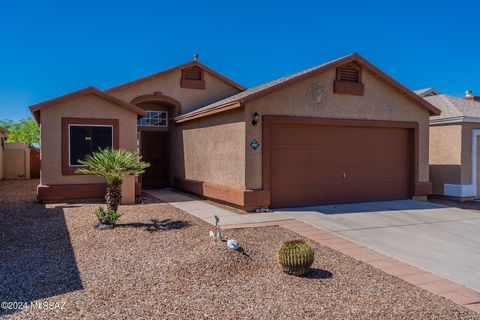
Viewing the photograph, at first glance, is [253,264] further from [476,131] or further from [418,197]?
[476,131]

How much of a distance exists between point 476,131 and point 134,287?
13.3 m

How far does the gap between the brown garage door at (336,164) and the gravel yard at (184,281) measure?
338 centimetres

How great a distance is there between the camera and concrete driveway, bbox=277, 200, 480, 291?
6.71 m

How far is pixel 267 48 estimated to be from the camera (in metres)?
26.5

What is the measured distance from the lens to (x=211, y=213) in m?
10.8

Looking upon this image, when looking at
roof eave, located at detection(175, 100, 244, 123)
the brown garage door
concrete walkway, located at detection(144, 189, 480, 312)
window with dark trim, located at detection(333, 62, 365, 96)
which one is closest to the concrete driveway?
concrete walkway, located at detection(144, 189, 480, 312)

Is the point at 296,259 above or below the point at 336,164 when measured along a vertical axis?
below

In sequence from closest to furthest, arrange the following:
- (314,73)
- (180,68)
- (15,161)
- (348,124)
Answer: (314,73) → (348,124) → (180,68) → (15,161)

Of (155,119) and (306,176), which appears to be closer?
(306,176)

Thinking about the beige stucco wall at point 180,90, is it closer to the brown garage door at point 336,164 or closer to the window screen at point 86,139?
the window screen at point 86,139

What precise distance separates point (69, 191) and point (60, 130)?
1885 mm

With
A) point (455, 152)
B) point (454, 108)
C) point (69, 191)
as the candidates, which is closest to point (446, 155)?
point (455, 152)

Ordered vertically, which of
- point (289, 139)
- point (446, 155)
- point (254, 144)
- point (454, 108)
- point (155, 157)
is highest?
point (454, 108)

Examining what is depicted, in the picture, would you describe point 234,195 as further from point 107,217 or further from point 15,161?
point 15,161
